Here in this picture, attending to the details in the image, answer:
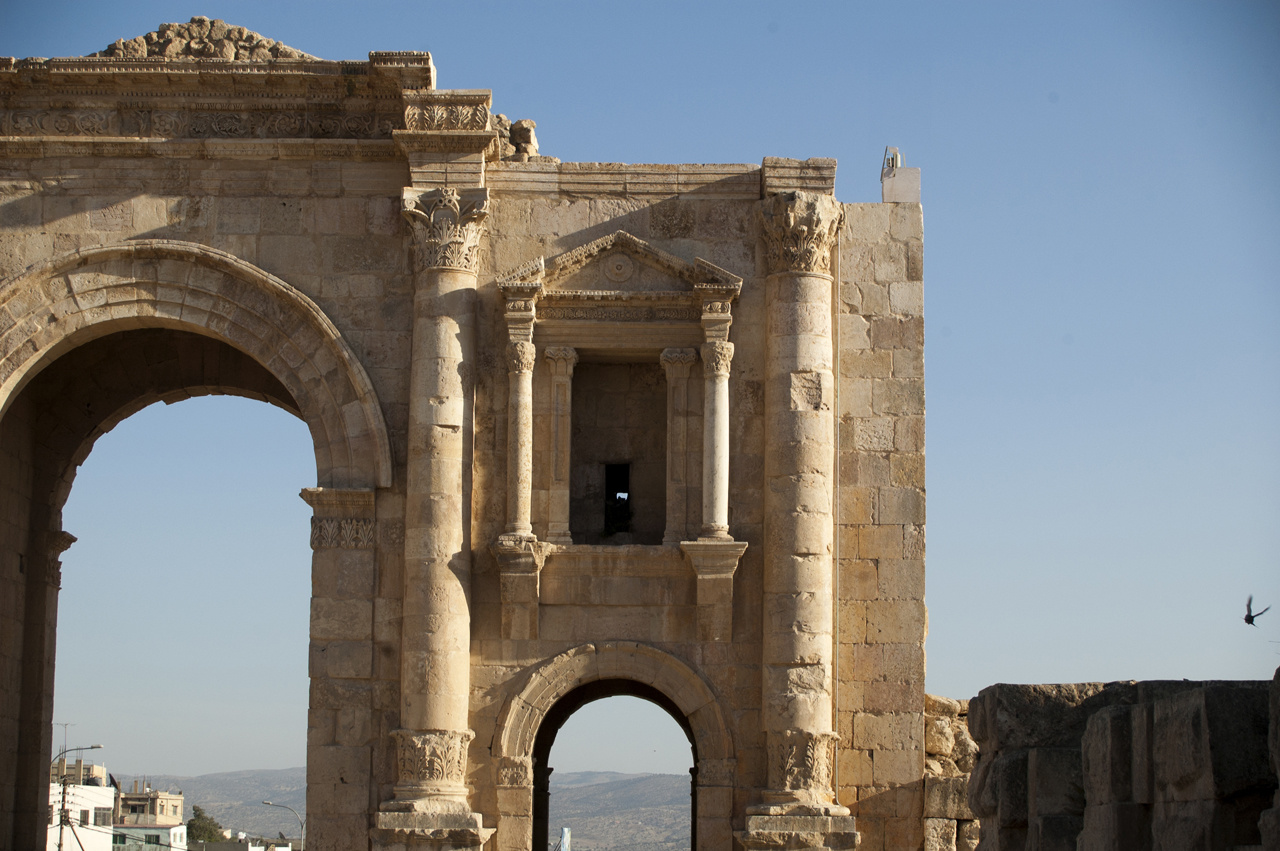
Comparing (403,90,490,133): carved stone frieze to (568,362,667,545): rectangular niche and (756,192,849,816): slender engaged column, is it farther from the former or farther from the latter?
(756,192,849,816): slender engaged column

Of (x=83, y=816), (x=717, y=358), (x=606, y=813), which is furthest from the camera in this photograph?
(x=606, y=813)

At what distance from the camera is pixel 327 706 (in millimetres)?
16625

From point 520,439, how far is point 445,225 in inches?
90.1

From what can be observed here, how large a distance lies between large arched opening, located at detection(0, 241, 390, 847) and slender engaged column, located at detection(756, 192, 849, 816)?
157 inches

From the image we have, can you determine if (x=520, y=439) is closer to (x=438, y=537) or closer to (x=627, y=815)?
(x=438, y=537)

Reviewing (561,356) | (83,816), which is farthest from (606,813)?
(561,356)

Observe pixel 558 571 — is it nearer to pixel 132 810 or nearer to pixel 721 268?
pixel 721 268

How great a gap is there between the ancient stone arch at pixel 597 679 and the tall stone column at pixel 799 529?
47 cm

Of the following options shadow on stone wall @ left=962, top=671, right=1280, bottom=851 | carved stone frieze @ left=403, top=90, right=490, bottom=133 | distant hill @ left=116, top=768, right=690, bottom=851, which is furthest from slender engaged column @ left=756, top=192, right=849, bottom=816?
distant hill @ left=116, top=768, right=690, bottom=851

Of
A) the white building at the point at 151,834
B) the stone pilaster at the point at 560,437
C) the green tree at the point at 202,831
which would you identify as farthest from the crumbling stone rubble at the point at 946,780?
the green tree at the point at 202,831

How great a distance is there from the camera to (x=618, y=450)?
17.9 m

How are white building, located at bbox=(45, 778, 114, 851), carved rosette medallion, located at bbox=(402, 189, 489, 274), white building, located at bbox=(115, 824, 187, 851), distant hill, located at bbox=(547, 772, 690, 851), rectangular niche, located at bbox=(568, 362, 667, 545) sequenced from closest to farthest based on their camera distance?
carved rosette medallion, located at bbox=(402, 189, 489, 274) < rectangular niche, located at bbox=(568, 362, 667, 545) < white building, located at bbox=(45, 778, 114, 851) < white building, located at bbox=(115, 824, 187, 851) < distant hill, located at bbox=(547, 772, 690, 851)

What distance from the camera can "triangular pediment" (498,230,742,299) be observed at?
17203 millimetres

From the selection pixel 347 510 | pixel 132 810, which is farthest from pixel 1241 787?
pixel 132 810
